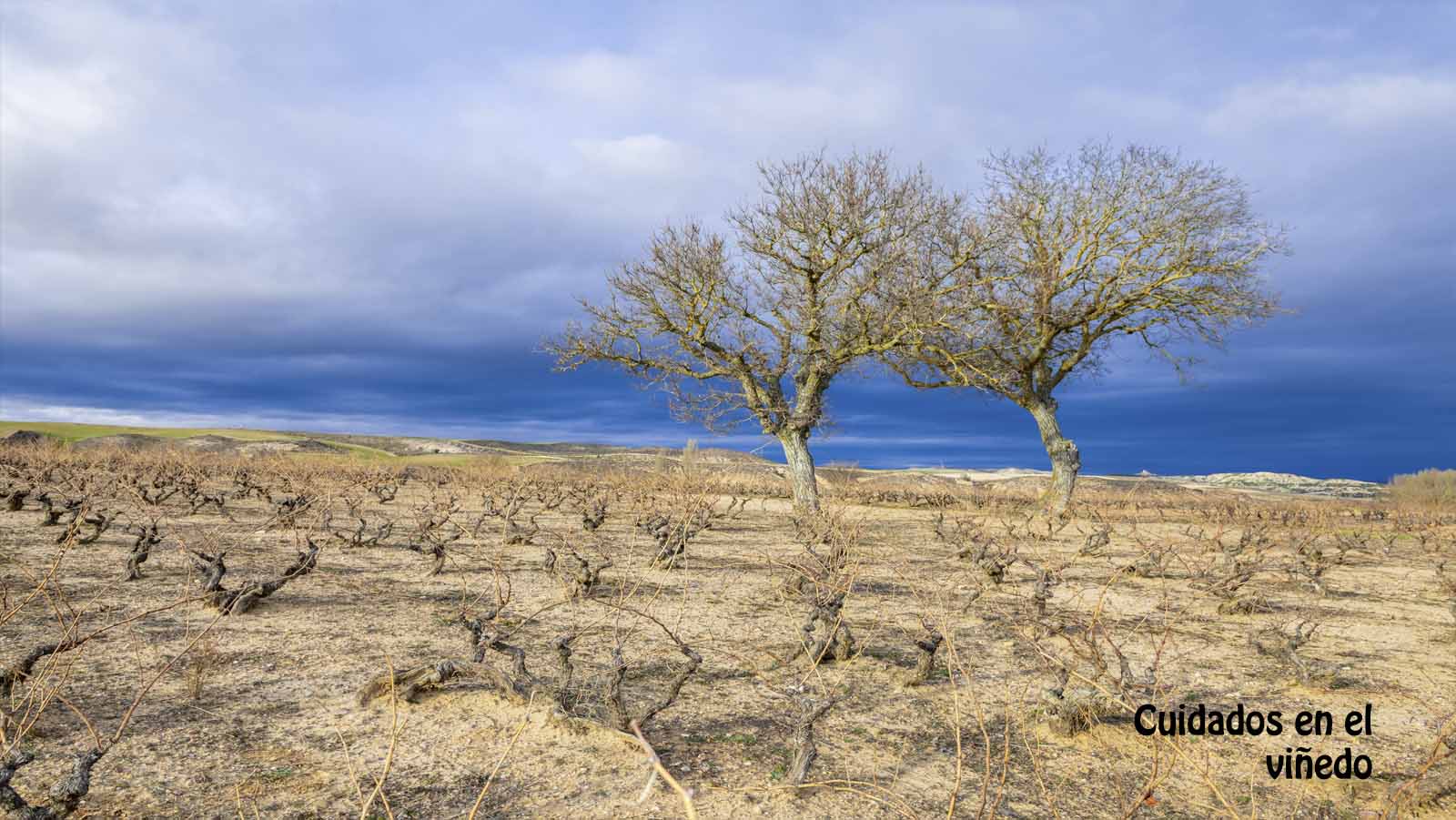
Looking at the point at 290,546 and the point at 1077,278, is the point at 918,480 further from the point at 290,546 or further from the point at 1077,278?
the point at 290,546

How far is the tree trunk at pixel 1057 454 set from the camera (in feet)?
70.7

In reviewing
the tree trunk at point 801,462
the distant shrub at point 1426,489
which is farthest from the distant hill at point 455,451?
the tree trunk at point 801,462

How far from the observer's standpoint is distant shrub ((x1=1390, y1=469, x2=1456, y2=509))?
29.0 m

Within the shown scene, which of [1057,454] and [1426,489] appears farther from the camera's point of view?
[1426,489]

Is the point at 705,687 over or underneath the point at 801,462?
underneath

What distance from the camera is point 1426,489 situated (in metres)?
32.4

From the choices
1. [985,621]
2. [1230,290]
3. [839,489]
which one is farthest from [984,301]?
[985,621]

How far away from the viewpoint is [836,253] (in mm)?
18797

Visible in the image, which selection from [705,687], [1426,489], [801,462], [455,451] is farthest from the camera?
[455,451]

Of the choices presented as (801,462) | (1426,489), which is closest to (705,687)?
(801,462)

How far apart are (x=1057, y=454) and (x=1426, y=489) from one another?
22.8 m

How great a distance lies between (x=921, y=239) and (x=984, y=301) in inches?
89.2

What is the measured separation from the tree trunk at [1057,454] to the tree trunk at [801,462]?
677cm

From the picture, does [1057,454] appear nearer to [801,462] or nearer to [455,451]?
[801,462]
